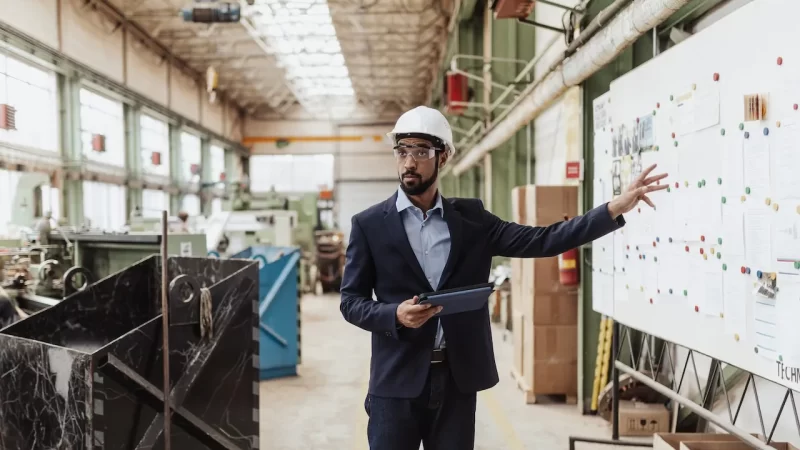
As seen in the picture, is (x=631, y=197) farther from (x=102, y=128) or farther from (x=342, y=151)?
(x=342, y=151)

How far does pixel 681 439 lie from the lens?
2770 mm

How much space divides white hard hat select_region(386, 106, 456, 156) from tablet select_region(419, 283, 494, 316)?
0.53m

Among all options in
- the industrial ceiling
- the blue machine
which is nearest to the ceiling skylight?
the industrial ceiling

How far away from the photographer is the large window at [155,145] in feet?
44.8

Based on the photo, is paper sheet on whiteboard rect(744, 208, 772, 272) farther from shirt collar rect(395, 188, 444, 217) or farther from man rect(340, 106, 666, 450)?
shirt collar rect(395, 188, 444, 217)

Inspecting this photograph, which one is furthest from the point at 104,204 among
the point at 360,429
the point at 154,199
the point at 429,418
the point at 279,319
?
the point at 429,418

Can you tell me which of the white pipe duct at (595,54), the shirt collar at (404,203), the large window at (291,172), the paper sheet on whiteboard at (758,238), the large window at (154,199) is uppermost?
the large window at (291,172)

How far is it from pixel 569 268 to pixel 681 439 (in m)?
1.93

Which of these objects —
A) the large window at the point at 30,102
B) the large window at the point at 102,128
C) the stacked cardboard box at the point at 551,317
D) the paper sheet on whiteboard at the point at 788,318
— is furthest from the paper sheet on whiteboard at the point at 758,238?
the large window at the point at 102,128

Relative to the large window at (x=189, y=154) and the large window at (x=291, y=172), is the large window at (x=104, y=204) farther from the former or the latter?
the large window at (x=291, y=172)

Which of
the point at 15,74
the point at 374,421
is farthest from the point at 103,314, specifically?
the point at 15,74

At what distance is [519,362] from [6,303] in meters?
3.91

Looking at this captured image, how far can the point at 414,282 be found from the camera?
190cm

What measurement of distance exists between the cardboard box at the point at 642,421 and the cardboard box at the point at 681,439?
45.0 inches
